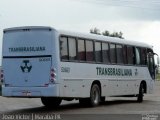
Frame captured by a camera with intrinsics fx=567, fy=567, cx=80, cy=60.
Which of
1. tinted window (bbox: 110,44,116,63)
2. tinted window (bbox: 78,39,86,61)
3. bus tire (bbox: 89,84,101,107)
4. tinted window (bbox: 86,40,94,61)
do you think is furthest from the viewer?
tinted window (bbox: 110,44,116,63)

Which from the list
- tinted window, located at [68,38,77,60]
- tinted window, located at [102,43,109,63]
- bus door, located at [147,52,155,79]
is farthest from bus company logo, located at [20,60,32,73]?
bus door, located at [147,52,155,79]

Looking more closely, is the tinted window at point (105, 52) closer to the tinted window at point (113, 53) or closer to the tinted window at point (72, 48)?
the tinted window at point (113, 53)

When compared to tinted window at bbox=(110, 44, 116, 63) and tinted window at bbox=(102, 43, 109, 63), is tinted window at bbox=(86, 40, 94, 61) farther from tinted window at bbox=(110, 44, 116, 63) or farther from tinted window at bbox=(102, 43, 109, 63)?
tinted window at bbox=(110, 44, 116, 63)

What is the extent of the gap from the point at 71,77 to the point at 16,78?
211 cm

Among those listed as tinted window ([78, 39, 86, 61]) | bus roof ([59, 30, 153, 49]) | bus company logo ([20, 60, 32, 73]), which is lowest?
bus company logo ([20, 60, 32, 73])

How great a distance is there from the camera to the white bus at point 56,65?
20.2 m

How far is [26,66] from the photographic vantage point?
67.3 ft

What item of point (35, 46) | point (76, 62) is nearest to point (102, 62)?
point (76, 62)

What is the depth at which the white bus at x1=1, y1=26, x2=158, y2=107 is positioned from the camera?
20.2m

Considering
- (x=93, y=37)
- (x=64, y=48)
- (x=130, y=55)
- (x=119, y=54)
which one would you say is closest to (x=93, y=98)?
(x=93, y=37)

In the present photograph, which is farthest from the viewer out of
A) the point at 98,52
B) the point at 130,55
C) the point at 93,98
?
the point at 130,55

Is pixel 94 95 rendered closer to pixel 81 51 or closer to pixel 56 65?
pixel 81 51

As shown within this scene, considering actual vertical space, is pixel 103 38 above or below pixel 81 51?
above

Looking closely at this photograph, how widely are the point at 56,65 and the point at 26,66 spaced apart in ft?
Result: 3.81
